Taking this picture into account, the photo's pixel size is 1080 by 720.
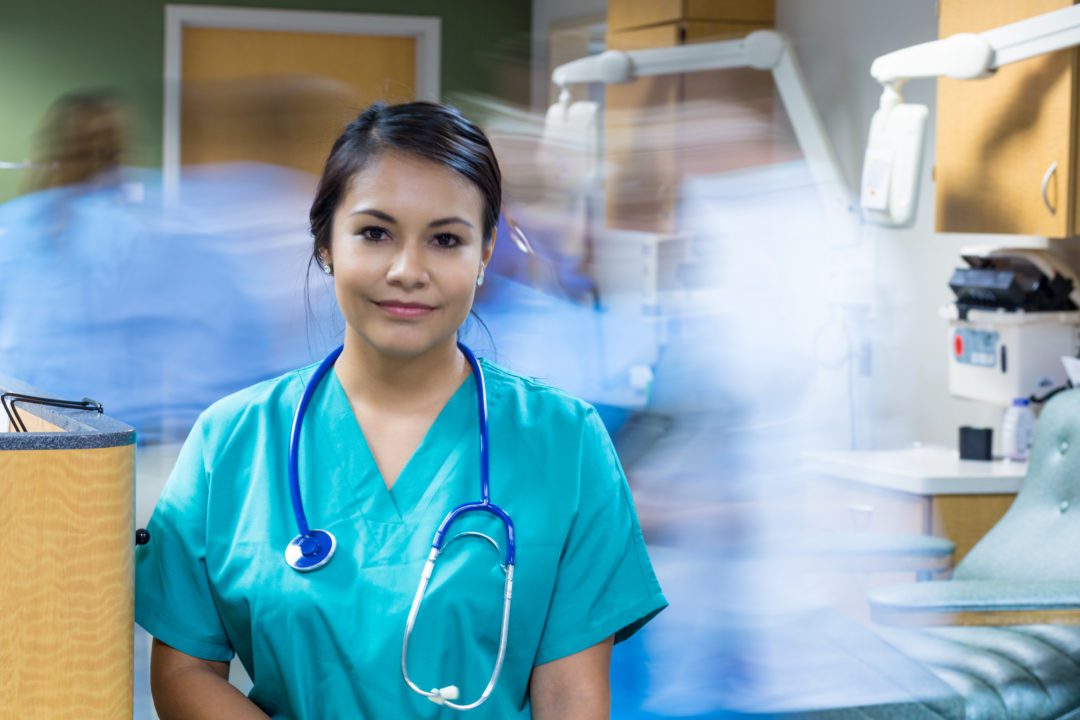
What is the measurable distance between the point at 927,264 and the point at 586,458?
2340mm

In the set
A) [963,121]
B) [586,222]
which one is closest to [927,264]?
[963,121]

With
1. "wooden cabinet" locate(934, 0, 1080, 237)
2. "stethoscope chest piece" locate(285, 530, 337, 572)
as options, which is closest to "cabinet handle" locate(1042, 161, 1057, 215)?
"wooden cabinet" locate(934, 0, 1080, 237)

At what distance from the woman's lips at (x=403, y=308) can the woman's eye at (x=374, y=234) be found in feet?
0.16

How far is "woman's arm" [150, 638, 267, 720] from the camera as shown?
39.4 inches

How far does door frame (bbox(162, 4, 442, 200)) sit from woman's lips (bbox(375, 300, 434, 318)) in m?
4.07

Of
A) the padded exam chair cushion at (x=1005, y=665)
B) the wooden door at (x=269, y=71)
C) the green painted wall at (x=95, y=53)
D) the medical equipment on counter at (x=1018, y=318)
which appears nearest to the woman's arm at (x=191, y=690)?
the padded exam chair cushion at (x=1005, y=665)

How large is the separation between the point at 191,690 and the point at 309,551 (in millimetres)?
146

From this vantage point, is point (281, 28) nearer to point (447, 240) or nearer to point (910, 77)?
point (910, 77)

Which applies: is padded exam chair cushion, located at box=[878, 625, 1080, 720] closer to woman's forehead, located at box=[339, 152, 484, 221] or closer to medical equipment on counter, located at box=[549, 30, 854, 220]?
woman's forehead, located at box=[339, 152, 484, 221]

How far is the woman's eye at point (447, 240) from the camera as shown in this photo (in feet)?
3.34

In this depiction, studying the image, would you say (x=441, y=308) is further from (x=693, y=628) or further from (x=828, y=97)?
(x=828, y=97)

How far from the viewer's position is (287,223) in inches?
121

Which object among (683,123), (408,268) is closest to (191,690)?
(408,268)

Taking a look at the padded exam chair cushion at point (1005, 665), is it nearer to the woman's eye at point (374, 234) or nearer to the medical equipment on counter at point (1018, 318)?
the medical equipment on counter at point (1018, 318)
